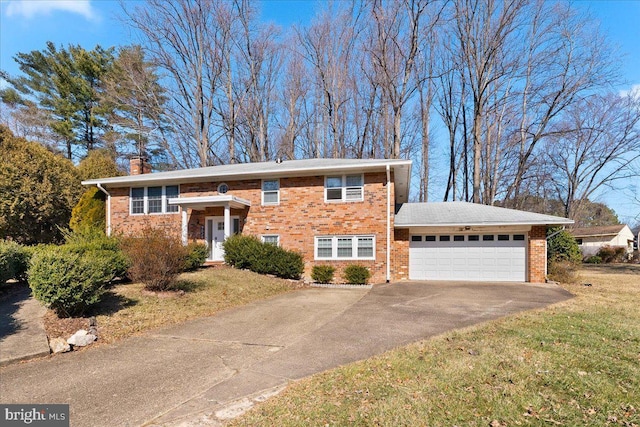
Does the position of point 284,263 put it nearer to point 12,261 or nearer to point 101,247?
point 101,247

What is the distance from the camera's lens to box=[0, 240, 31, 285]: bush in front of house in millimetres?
8698

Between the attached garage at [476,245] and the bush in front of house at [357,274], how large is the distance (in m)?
1.84

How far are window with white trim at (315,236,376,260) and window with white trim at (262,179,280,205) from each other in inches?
Answer: 105

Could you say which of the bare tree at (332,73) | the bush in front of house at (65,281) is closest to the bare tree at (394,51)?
the bare tree at (332,73)

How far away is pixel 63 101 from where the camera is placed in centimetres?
2542

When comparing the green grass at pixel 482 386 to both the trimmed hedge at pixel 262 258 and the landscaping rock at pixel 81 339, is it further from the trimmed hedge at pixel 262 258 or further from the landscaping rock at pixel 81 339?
the trimmed hedge at pixel 262 258

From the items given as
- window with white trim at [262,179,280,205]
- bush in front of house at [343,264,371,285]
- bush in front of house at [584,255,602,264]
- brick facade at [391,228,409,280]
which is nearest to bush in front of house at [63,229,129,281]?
window with white trim at [262,179,280,205]

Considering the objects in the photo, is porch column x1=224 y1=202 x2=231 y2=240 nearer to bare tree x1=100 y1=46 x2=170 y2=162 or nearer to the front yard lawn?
the front yard lawn

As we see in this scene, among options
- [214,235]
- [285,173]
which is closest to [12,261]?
[214,235]

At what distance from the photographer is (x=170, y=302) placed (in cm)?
833

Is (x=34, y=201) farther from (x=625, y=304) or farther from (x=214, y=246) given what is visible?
(x=625, y=304)

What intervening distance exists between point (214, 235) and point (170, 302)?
304 inches

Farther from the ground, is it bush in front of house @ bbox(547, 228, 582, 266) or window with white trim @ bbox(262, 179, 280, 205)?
window with white trim @ bbox(262, 179, 280, 205)

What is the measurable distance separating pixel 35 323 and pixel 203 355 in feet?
13.0
